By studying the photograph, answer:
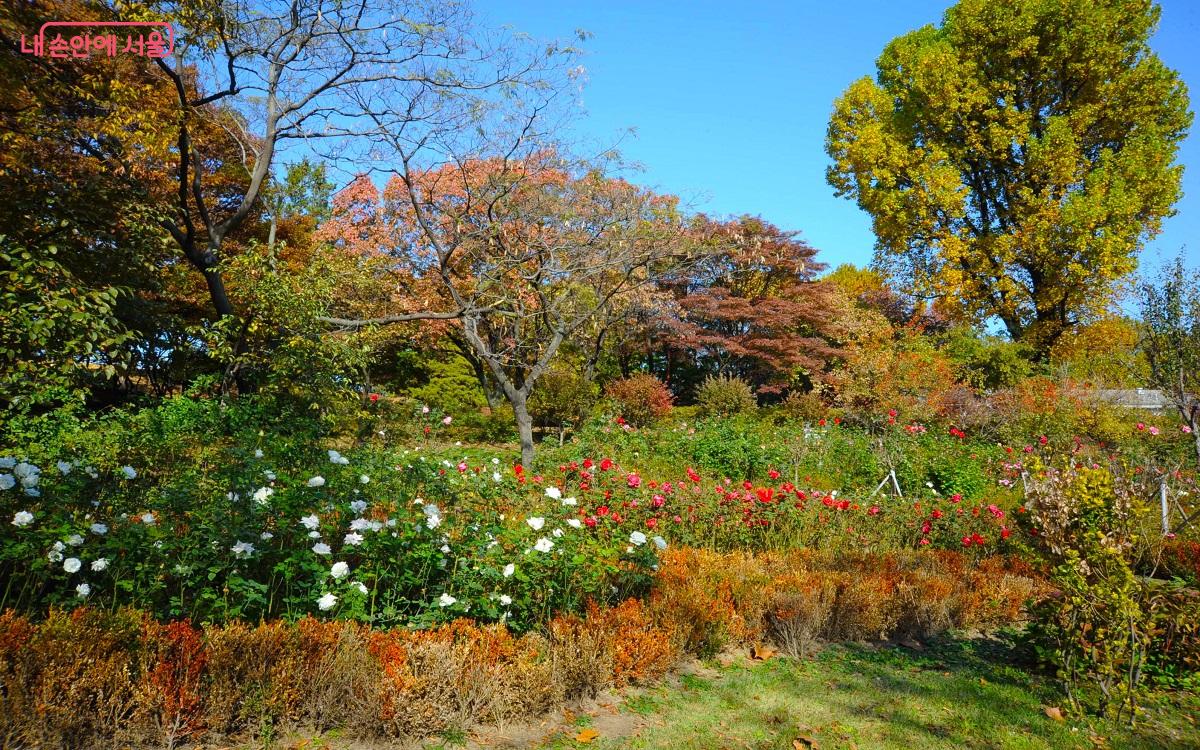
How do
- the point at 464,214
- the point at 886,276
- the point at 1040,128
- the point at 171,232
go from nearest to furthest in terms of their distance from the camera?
the point at 171,232 < the point at 464,214 < the point at 1040,128 < the point at 886,276

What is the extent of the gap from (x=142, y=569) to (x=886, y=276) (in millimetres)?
19568

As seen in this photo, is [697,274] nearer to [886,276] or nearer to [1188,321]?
[886,276]

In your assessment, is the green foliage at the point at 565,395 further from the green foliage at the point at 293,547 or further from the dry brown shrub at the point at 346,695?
the dry brown shrub at the point at 346,695

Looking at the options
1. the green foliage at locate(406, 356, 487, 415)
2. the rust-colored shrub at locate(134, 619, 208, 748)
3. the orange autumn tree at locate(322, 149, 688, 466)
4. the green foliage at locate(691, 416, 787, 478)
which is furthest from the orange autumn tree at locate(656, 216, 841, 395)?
the rust-colored shrub at locate(134, 619, 208, 748)

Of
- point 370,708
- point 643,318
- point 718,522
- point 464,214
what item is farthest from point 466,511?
point 643,318

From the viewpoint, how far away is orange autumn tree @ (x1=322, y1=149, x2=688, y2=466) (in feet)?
31.3

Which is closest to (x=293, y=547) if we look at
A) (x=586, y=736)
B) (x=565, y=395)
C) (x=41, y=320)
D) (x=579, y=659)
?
(x=579, y=659)

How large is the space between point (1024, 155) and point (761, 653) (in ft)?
59.8

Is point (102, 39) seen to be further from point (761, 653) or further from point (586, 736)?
point (761, 653)

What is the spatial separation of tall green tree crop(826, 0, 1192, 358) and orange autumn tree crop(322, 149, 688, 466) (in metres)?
8.40

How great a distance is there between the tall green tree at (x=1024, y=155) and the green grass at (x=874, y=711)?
15518 mm

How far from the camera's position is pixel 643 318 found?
66.9 feet

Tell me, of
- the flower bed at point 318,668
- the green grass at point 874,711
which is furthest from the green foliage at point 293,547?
the green grass at point 874,711

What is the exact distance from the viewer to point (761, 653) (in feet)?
13.0
